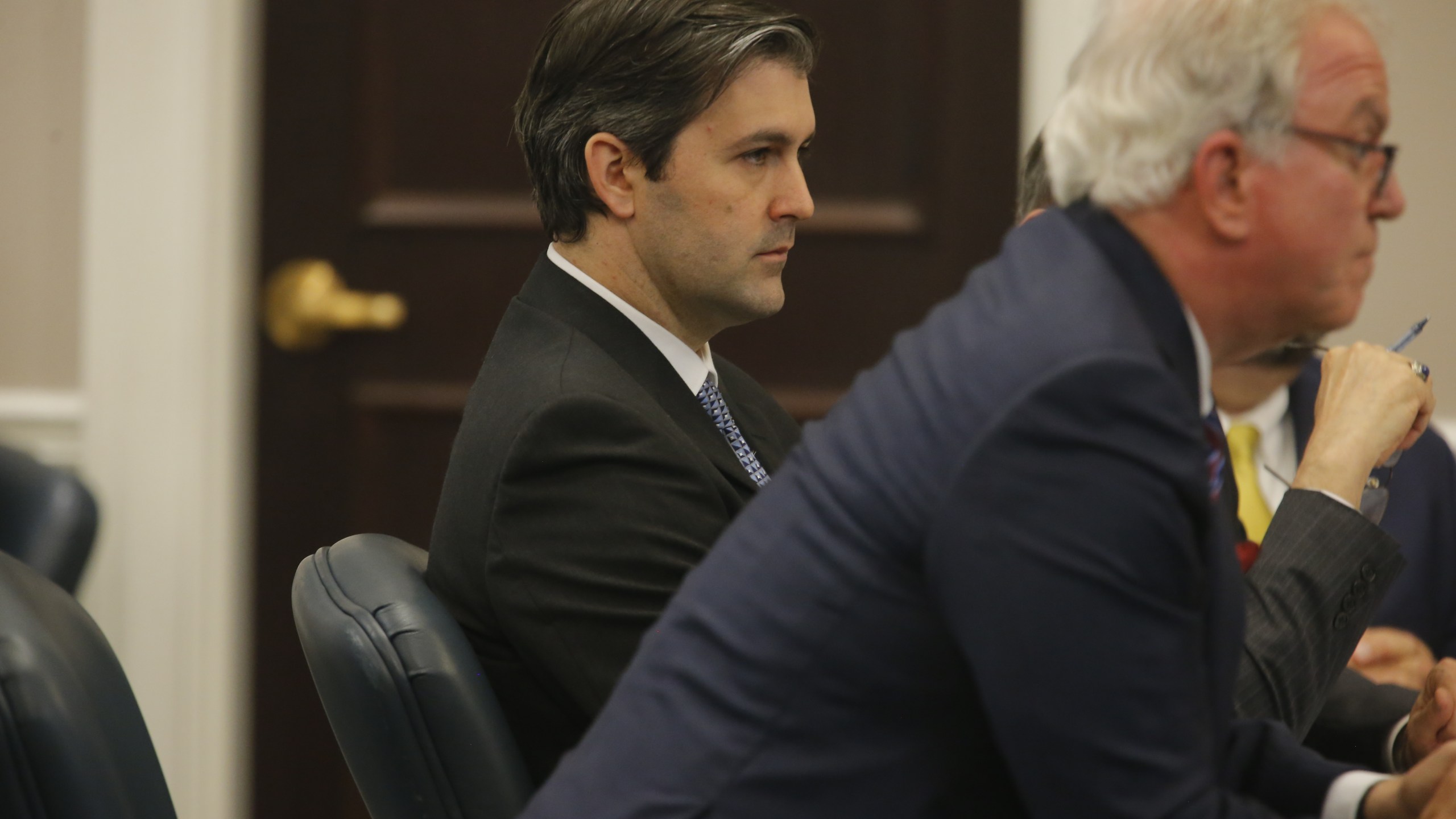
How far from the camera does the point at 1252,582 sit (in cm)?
114

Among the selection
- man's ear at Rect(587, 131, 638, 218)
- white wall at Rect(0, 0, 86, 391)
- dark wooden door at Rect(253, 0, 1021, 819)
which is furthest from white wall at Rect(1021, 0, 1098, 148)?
white wall at Rect(0, 0, 86, 391)

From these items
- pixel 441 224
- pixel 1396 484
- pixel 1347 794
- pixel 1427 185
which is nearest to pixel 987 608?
pixel 1347 794

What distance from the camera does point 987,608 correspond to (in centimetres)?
82

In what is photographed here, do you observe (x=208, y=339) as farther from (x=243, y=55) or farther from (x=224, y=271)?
(x=243, y=55)

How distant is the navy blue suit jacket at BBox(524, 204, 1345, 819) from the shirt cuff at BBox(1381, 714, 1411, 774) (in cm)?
31

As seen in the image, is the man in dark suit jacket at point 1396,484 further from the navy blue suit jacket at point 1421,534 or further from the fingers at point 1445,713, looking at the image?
the fingers at point 1445,713

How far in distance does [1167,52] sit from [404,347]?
1875mm

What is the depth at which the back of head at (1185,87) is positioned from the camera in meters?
0.91

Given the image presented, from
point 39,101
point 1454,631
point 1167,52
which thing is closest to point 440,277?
point 39,101

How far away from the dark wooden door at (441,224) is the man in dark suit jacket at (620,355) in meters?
0.86

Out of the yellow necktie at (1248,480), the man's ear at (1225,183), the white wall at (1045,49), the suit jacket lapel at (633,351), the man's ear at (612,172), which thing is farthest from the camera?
the white wall at (1045,49)

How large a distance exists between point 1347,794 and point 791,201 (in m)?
0.80

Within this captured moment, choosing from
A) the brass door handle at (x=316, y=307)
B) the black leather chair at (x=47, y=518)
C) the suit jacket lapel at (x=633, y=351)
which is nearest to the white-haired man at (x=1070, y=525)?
the suit jacket lapel at (x=633, y=351)

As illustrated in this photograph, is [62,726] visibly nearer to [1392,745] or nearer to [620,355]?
[620,355]
